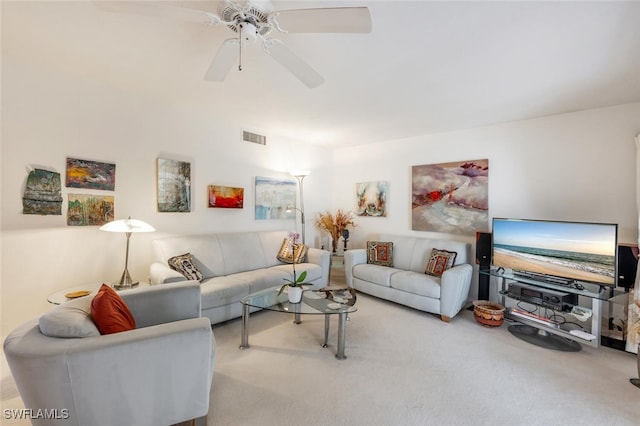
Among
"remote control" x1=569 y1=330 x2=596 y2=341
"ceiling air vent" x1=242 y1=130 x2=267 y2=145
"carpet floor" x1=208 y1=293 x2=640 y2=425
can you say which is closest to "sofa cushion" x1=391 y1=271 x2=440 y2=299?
"carpet floor" x1=208 y1=293 x2=640 y2=425

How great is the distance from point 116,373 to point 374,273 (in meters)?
3.04

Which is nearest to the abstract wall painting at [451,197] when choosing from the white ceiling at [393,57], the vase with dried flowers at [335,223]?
the white ceiling at [393,57]

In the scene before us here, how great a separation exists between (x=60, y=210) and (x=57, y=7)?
69.2 inches

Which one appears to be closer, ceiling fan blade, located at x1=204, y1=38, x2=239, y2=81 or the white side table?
ceiling fan blade, located at x1=204, y1=38, x2=239, y2=81

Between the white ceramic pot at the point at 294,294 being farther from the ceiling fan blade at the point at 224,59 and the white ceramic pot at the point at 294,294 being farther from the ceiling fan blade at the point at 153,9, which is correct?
the ceiling fan blade at the point at 153,9

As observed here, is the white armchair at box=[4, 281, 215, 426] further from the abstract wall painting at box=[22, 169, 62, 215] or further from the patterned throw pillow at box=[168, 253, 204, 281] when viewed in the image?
the abstract wall painting at box=[22, 169, 62, 215]

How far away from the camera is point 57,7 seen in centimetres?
165

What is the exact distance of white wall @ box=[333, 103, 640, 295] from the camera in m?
2.81

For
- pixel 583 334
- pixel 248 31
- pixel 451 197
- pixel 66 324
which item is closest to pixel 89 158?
pixel 66 324

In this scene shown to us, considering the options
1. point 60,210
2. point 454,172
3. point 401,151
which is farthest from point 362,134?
point 60,210

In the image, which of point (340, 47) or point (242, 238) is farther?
point (242, 238)

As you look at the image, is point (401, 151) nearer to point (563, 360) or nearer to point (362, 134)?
point (362, 134)

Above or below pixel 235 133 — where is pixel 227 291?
below

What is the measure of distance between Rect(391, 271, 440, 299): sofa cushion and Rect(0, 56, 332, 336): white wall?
247cm
